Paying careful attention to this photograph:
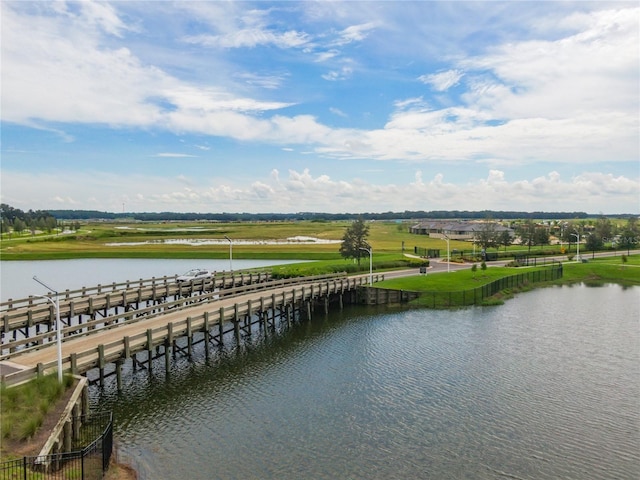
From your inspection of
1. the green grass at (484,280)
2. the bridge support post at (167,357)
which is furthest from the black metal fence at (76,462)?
the green grass at (484,280)

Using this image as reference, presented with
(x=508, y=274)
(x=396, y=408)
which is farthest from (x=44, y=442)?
(x=508, y=274)

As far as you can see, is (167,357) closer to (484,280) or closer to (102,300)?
(102,300)

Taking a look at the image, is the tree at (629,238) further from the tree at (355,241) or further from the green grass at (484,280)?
the tree at (355,241)

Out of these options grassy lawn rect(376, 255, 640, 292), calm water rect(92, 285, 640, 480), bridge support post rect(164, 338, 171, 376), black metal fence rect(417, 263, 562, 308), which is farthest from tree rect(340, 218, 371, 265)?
bridge support post rect(164, 338, 171, 376)

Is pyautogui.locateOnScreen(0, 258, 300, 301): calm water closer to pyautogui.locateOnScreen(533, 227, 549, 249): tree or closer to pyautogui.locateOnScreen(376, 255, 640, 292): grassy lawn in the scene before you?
pyautogui.locateOnScreen(376, 255, 640, 292): grassy lawn

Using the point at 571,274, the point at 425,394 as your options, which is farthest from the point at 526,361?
the point at 571,274

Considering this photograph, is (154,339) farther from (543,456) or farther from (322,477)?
(543,456)
